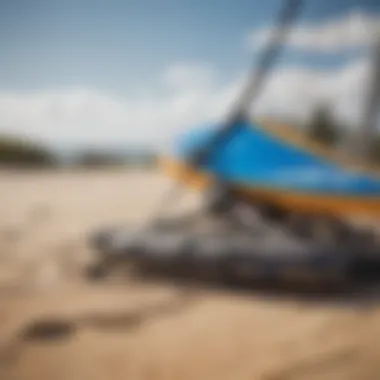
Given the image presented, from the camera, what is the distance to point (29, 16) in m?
0.86

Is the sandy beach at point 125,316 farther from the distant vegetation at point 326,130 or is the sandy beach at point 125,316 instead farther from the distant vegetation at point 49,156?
the distant vegetation at point 326,130

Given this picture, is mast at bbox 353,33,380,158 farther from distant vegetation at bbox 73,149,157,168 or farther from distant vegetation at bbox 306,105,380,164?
distant vegetation at bbox 73,149,157,168

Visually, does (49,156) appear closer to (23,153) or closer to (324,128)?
(23,153)

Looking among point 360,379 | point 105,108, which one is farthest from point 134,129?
point 360,379

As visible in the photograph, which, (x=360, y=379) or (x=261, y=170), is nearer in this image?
(x=360, y=379)

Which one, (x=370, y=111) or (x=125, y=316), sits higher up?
(x=370, y=111)

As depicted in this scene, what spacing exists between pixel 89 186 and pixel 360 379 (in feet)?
1.58

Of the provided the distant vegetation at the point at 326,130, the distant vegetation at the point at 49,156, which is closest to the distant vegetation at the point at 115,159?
the distant vegetation at the point at 49,156

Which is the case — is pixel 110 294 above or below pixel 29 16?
below

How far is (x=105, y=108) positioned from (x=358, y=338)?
51cm

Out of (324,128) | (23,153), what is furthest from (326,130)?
(23,153)

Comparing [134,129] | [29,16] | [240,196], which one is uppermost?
[29,16]

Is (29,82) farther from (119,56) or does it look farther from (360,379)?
(360,379)

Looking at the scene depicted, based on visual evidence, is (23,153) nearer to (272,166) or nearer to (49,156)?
(49,156)
